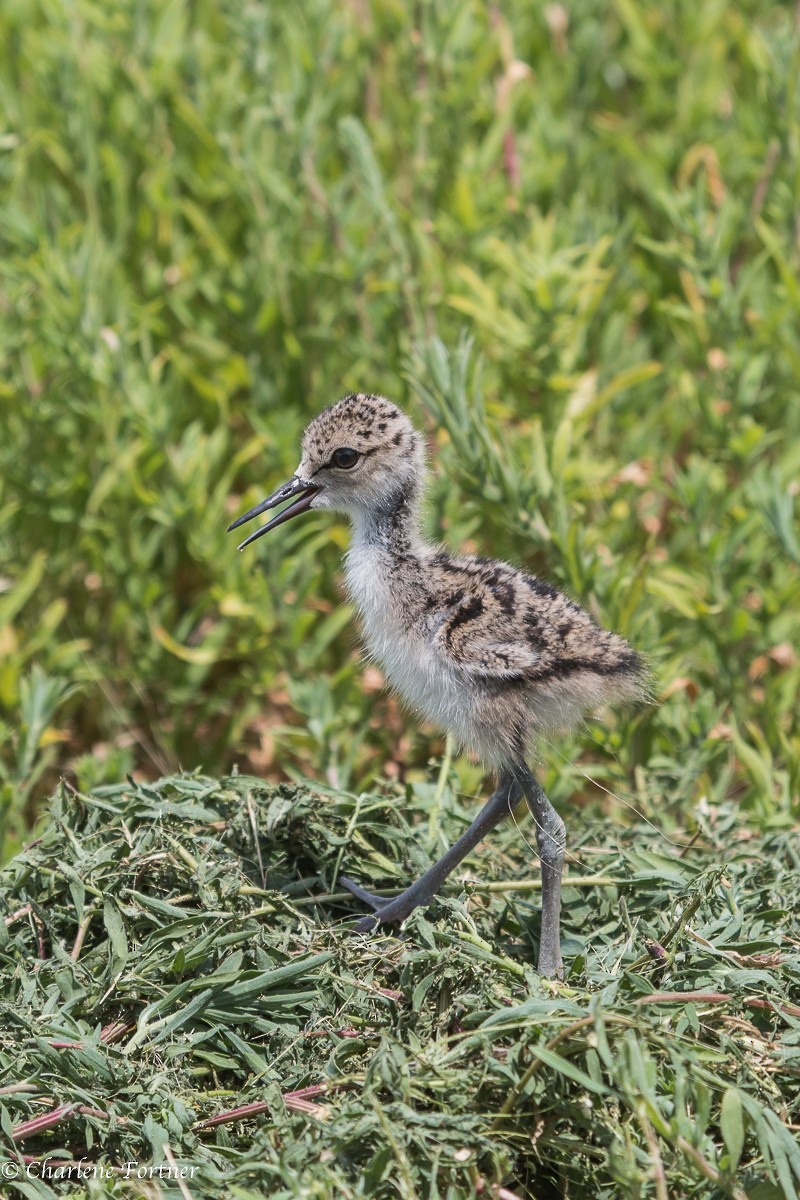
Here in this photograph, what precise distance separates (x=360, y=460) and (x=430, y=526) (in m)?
1.05

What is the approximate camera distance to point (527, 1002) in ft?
8.88

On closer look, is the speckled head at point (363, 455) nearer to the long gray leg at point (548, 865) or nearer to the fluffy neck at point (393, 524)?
the fluffy neck at point (393, 524)

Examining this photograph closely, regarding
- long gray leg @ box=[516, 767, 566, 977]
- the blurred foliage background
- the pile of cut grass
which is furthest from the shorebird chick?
the blurred foliage background

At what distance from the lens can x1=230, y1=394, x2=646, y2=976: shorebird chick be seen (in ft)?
9.96

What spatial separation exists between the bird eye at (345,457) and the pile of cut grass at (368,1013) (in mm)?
818

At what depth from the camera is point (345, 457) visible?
342 centimetres

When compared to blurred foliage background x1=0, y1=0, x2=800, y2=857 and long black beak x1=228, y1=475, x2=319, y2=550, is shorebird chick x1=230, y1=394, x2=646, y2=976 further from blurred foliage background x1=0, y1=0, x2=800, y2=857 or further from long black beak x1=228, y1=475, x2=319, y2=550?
blurred foliage background x1=0, y1=0, x2=800, y2=857

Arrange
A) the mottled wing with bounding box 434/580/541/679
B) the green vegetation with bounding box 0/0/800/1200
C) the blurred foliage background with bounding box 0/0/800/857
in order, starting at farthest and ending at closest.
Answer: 1. the blurred foliage background with bounding box 0/0/800/857
2. the mottled wing with bounding box 434/580/541/679
3. the green vegetation with bounding box 0/0/800/1200

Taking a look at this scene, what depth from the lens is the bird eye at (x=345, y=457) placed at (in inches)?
135

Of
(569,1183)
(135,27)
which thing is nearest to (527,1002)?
(569,1183)

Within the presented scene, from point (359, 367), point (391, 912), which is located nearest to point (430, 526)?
point (359, 367)

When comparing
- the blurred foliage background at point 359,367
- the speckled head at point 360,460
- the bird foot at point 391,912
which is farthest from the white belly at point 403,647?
the blurred foliage background at point 359,367

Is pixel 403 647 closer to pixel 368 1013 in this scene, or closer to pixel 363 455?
pixel 363 455

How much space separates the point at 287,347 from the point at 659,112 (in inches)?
83.9
